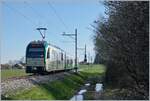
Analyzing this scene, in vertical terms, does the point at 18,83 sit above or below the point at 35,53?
below

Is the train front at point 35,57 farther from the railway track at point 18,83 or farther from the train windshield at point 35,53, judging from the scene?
the railway track at point 18,83

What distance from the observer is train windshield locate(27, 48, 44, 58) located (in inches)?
1522

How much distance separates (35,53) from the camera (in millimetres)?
38875

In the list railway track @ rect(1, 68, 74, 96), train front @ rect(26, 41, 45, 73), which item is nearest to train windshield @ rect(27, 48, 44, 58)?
train front @ rect(26, 41, 45, 73)

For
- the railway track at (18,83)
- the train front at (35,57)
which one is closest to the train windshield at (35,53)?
the train front at (35,57)

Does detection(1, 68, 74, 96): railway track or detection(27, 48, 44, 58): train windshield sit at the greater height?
detection(27, 48, 44, 58): train windshield

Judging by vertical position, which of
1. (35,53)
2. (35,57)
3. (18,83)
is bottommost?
(18,83)

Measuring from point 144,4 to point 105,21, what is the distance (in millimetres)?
7705

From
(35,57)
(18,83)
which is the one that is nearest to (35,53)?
(35,57)

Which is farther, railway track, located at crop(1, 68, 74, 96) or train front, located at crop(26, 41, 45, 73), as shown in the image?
train front, located at crop(26, 41, 45, 73)

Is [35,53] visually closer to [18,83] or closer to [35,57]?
[35,57]

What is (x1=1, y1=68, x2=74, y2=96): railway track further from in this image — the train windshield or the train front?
the train windshield

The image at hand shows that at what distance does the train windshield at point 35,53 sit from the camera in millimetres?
38656

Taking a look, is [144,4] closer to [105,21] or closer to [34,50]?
[105,21]
